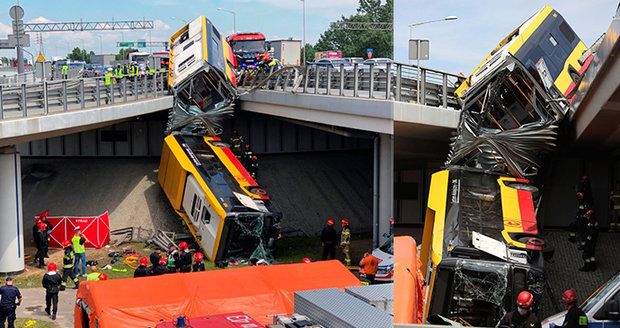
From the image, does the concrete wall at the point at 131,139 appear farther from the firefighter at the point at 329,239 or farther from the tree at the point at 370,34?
the firefighter at the point at 329,239

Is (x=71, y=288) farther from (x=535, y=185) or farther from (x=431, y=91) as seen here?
(x=535, y=185)

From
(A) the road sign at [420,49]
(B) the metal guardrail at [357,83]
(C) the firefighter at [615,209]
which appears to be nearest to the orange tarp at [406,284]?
(A) the road sign at [420,49]

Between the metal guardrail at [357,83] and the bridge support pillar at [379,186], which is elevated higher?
the metal guardrail at [357,83]

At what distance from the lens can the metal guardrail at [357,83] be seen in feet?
49.0

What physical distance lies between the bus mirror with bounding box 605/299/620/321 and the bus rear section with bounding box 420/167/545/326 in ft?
5.18

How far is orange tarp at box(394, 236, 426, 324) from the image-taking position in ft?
17.7

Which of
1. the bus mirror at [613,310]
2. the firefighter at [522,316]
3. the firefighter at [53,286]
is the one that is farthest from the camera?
the firefighter at [53,286]

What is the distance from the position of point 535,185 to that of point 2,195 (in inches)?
563

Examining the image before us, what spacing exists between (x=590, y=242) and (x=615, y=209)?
59cm

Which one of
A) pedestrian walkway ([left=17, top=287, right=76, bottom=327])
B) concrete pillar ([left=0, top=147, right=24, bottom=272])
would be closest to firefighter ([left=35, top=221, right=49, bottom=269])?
concrete pillar ([left=0, top=147, right=24, bottom=272])

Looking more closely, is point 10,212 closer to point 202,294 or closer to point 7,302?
point 7,302

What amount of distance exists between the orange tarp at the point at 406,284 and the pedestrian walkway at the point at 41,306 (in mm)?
11573

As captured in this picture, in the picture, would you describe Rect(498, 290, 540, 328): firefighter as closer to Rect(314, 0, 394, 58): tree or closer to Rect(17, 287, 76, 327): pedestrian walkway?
Rect(314, 0, 394, 58): tree

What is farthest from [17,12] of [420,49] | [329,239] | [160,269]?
[420,49]
